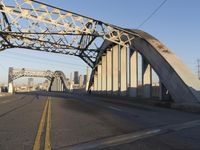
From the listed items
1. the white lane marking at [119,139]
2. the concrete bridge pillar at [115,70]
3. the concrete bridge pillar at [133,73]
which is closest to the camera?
the white lane marking at [119,139]

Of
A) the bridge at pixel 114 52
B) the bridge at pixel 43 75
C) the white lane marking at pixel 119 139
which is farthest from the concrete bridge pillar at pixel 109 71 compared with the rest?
the bridge at pixel 43 75

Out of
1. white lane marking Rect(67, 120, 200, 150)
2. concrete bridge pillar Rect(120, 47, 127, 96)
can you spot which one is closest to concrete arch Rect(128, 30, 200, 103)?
concrete bridge pillar Rect(120, 47, 127, 96)

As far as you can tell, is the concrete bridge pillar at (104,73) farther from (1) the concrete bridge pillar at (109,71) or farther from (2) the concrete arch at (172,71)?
(2) the concrete arch at (172,71)

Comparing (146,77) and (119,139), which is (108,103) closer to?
(146,77)

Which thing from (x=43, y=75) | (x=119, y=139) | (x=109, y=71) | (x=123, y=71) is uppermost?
(x=43, y=75)

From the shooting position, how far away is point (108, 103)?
30.7m

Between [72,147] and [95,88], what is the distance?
→ 48018 mm

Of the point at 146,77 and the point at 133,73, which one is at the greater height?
A: the point at 133,73

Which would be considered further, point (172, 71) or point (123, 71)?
point (123, 71)

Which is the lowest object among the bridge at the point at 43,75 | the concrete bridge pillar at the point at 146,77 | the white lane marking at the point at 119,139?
the white lane marking at the point at 119,139

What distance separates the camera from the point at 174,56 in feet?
90.7

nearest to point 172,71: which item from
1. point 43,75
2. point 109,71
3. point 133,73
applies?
point 133,73

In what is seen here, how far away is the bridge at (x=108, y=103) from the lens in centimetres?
950

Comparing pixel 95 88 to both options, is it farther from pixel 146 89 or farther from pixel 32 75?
pixel 32 75
